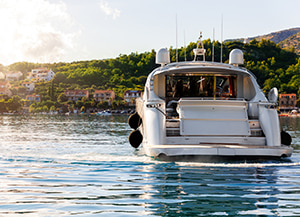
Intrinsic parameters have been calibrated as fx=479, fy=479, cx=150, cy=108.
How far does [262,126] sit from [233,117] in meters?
0.76

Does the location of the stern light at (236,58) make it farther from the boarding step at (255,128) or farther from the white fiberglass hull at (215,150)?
the white fiberglass hull at (215,150)

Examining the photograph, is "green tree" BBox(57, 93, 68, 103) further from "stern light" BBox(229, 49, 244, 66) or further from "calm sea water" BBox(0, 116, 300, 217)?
"calm sea water" BBox(0, 116, 300, 217)

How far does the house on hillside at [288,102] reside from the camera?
162 meters

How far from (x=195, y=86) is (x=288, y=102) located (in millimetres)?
155775

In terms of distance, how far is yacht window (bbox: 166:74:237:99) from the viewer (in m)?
14.8

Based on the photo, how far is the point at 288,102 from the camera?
537 ft

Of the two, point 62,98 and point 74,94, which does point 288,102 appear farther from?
point 62,98

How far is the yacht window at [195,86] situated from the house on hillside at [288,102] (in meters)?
153

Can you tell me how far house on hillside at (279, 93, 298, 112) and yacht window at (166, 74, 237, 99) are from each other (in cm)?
15311

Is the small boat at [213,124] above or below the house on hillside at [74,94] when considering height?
below

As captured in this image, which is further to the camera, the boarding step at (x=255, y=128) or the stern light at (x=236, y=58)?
the stern light at (x=236, y=58)

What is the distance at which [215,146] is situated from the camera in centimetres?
1091

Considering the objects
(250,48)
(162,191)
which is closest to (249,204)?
(162,191)

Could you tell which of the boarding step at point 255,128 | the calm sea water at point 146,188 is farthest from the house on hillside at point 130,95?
the calm sea water at point 146,188
